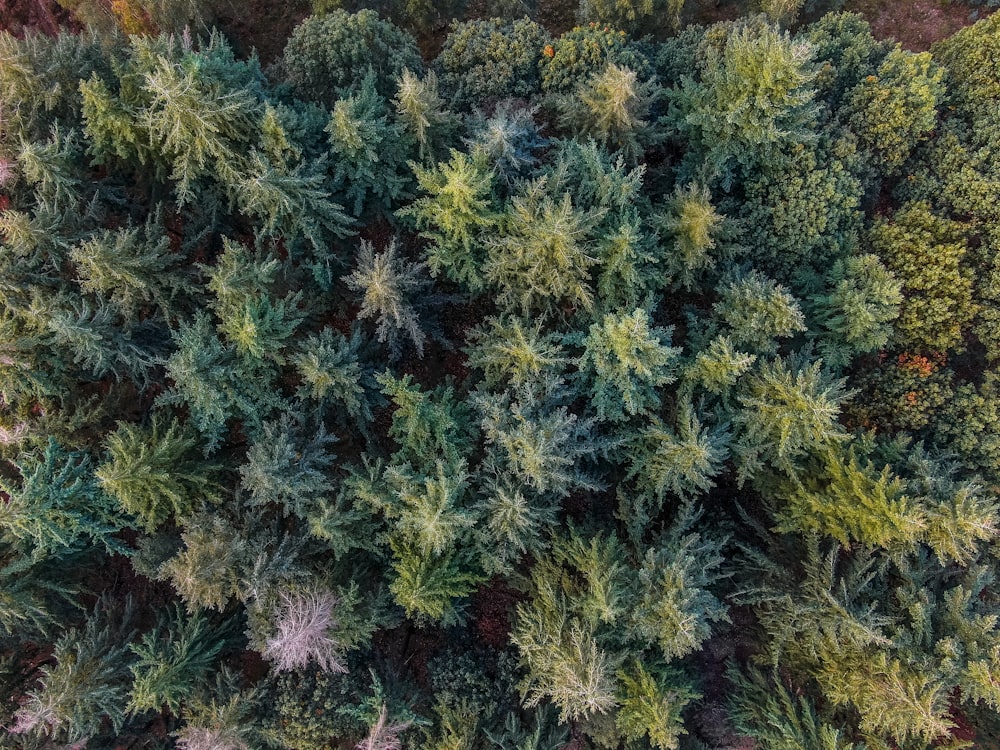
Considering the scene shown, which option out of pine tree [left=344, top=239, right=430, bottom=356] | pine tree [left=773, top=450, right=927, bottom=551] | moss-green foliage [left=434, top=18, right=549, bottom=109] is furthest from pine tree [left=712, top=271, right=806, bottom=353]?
moss-green foliage [left=434, top=18, right=549, bottom=109]

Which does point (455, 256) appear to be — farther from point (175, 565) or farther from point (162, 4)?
point (162, 4)

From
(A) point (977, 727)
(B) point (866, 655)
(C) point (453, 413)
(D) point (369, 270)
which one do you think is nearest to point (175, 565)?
(C) point (453, 413)

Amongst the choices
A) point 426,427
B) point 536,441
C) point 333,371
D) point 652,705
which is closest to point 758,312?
point 536,441

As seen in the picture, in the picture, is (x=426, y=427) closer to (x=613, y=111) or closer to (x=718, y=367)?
(x=718, y=367)

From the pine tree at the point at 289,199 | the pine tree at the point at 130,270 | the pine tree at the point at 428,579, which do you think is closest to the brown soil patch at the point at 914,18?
the pine tree at the point at 289,199

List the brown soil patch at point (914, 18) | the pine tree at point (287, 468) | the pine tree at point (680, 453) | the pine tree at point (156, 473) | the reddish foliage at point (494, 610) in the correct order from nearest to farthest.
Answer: the pine tree at point (156, 473), the pine tree at point (287, 468), the pine tree at point (680, 453), the reddish foliage at point (494, 610), the brown soil patch at point (914, 18)

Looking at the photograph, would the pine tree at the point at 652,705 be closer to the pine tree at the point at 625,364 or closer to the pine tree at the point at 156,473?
the pine tree at the point at 625,364

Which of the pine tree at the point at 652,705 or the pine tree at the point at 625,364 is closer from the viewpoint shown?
the pine tree at the point at 652,705

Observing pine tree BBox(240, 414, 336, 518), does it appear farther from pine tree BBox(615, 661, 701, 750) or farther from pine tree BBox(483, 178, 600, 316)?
pine tree BBox(615, 661, 701, 750)
